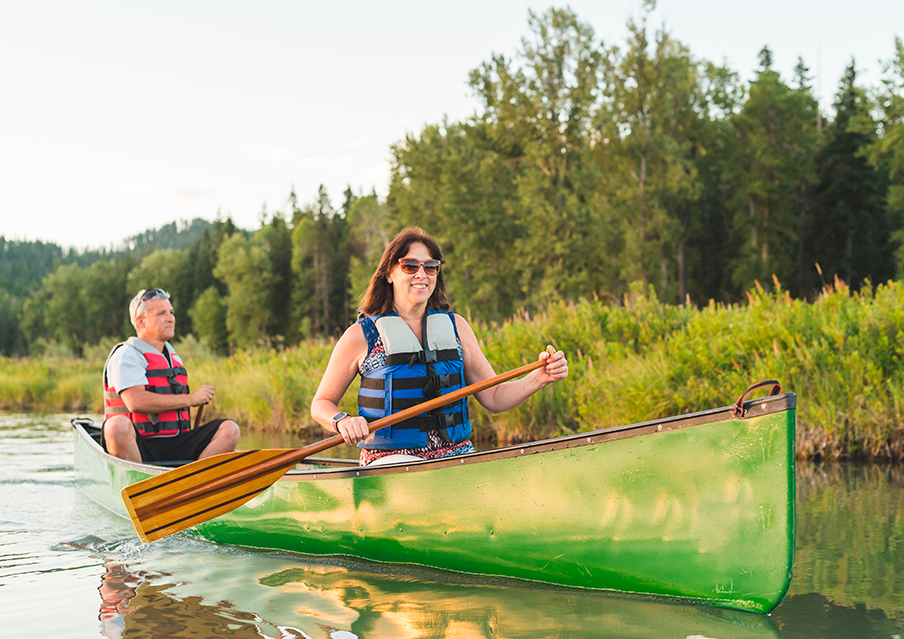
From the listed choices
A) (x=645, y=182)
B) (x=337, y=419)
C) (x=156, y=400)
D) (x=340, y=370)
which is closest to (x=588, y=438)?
(x=337, y=419)

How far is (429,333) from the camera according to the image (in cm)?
367

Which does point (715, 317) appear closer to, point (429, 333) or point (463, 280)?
point (429, 333)

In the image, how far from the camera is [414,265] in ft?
11.6

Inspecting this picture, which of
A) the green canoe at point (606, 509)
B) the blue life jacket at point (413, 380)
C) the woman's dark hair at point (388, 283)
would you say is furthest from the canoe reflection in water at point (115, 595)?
the woman's dark hair at point (388, 283)

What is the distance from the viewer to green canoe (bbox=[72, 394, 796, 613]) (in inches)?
112

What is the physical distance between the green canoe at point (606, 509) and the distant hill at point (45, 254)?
109 meters

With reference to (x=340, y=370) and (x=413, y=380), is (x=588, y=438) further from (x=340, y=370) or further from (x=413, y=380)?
(x=340, y=370)

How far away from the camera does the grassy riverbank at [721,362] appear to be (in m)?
6.31

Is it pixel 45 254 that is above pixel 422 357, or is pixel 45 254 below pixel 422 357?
above

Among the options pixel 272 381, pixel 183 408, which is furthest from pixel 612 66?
pixel 183 408

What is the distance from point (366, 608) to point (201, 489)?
3.80ft

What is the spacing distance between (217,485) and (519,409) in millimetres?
4532

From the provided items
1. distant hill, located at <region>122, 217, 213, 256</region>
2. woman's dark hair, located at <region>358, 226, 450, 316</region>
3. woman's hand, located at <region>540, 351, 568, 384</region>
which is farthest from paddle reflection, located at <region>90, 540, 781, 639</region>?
distant hill, located at <region>122, 217, 213, 256</region>

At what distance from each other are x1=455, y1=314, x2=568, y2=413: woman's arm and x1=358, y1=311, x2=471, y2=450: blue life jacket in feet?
0.30
